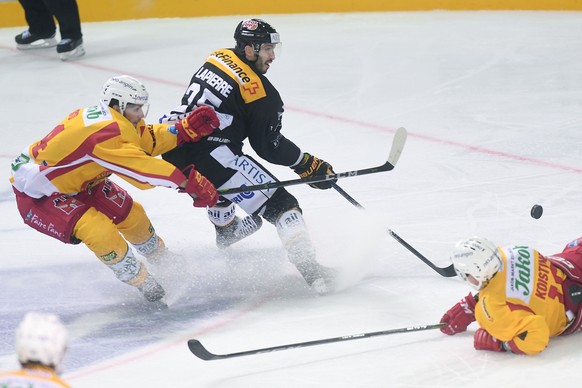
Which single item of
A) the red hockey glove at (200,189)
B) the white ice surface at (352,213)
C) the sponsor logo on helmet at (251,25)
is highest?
the sponsor logo on helmet at (251,25)

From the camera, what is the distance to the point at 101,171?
12.3ft

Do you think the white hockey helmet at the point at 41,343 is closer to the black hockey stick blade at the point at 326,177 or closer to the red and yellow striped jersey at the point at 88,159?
the red and yellow striped jersey at the point at 88,159

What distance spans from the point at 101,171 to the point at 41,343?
1965mm

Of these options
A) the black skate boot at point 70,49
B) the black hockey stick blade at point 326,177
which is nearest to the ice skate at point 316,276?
the black hockey stick blade at point 326,177

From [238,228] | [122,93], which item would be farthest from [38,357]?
[238,228]

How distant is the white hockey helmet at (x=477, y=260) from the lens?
3.08m

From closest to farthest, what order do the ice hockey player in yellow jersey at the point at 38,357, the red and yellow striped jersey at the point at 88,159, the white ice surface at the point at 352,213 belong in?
the ice hockey player in yellow jersey at the point at 38,357 → the white ice surface at the point at 352,213 → the red and yellow striped jersey at the point at 88,159

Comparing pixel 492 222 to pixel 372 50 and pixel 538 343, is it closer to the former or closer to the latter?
pixel 538 343

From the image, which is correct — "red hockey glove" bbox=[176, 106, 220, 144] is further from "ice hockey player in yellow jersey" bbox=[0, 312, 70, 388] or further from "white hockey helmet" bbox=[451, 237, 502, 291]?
"ice hockey player in yellow jersey" bbox=[0, 312, 70, 388]

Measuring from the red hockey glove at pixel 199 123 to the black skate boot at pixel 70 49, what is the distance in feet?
14.7

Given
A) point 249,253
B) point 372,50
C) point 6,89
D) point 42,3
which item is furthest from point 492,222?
point 42,3

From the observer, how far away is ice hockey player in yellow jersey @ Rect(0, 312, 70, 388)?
183 cm

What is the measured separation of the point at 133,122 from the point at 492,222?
172 cm

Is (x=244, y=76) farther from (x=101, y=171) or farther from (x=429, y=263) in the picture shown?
(x=429, y=263)
